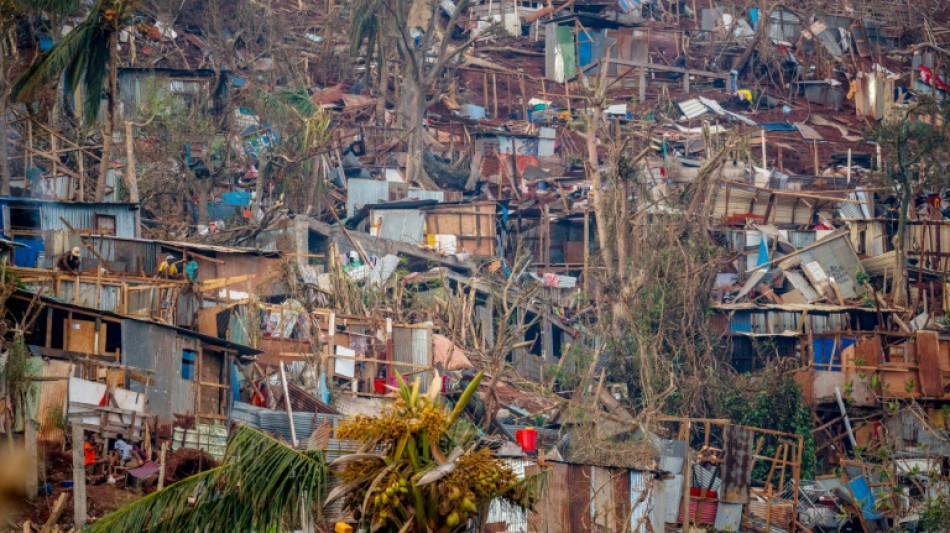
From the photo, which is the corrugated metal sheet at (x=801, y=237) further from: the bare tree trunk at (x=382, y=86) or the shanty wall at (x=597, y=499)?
the shanty wall at (x=597, y=499)

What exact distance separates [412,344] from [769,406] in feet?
24.8

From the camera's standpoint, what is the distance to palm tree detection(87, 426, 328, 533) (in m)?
9.05

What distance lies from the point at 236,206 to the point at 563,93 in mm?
14491

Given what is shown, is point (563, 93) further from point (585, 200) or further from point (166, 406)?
point (166, 406)

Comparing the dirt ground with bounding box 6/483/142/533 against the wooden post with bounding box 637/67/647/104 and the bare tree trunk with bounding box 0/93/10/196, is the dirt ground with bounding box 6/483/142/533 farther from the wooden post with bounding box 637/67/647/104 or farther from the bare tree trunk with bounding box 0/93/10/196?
the wooden post with bounding box 637/67/647/104

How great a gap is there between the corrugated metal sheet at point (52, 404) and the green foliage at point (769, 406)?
46.9ft

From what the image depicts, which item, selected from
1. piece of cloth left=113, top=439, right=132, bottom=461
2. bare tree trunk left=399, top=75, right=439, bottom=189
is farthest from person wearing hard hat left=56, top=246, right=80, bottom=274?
bare tree trunk left=399, top=75, right=439, bottom=189

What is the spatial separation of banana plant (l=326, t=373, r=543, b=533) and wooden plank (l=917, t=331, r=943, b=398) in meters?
20.5

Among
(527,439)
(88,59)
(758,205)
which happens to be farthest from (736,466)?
(88,59)

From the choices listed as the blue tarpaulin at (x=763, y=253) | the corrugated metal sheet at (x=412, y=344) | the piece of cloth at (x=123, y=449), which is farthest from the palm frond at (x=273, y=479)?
the blue tarpaulin at (x=763, y=253)

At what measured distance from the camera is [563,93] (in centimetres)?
4341

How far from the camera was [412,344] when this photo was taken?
86.0 feet

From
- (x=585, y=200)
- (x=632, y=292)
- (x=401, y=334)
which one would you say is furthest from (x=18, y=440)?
(x=585, y=200)

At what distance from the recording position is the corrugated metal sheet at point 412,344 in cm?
2608
